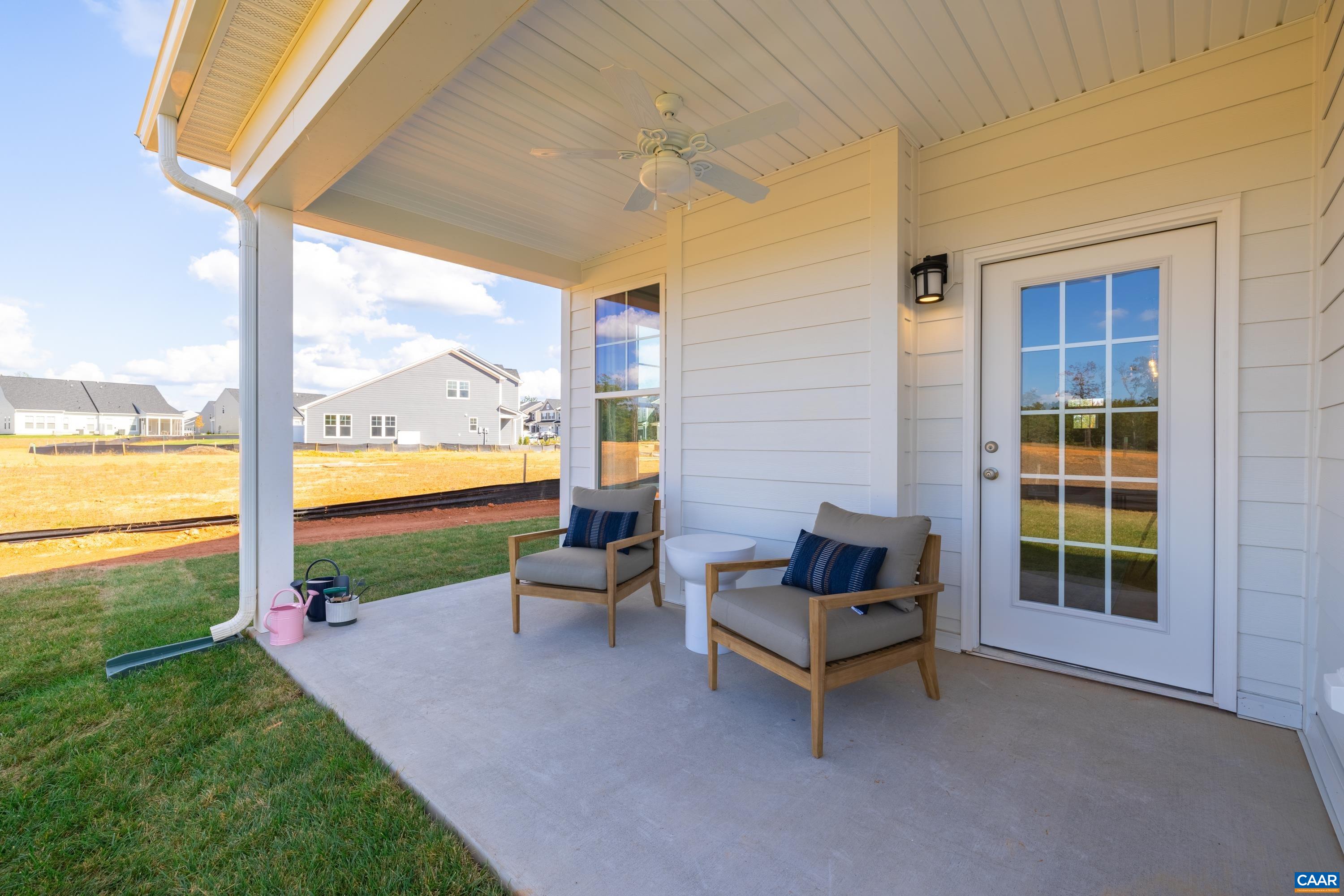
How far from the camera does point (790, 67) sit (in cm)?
236

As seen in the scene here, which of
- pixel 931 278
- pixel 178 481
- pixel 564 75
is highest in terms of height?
pixel 564 75

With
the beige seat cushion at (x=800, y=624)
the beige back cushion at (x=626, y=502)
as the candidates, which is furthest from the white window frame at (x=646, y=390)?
the beige seat cushion at (x=800, y=624)

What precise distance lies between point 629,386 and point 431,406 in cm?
A: 1101

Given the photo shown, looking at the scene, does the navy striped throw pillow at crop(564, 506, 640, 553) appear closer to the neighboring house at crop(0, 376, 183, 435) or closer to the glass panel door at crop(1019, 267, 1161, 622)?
the glass panel door at crop(1019, 267, 1161, 622)

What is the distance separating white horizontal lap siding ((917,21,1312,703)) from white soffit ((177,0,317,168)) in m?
3.57

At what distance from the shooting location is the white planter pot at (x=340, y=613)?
3.30m

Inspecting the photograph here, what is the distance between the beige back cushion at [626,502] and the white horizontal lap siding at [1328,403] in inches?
119

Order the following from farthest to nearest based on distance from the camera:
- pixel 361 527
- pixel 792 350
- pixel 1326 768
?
pixel 361 527 → pixel 792 350 → pixel 1326 768

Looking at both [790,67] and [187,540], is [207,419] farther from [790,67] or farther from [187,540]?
[790,67]

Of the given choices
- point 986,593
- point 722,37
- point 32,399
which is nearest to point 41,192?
point 32,399

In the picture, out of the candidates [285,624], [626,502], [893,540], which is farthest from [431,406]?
[893,540]

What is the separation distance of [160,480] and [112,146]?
415 cm

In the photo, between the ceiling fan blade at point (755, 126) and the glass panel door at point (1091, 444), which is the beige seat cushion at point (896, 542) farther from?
the ceiling fan blade at point (755, 126)

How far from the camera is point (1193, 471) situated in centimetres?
231
